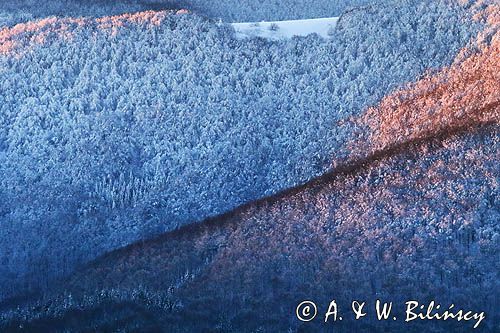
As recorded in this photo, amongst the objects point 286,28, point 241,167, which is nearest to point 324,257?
point 241,167

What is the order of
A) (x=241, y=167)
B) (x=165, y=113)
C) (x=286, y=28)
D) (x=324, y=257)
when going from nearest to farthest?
(x=324, y=257) → (x=241, y=167) → (x=165, y=113) → (x=286, y=28)

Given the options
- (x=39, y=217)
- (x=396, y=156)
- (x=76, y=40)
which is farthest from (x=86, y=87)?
(x=396, y=156)

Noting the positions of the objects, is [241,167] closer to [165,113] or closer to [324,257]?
[165,113]

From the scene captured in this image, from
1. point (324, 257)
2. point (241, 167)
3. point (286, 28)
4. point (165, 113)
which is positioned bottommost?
point (324, 257)

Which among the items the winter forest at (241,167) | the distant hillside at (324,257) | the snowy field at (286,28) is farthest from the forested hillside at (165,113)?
the distant hillside at (324,257)

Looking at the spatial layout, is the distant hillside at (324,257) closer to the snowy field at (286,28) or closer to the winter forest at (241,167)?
the winter forest at (241,167)

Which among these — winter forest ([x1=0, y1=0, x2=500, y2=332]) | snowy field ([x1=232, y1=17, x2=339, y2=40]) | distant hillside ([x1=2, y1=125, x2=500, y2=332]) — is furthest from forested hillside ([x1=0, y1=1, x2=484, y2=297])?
distant hillside ([x1=2, y1=125, x2=500, y2=332])
